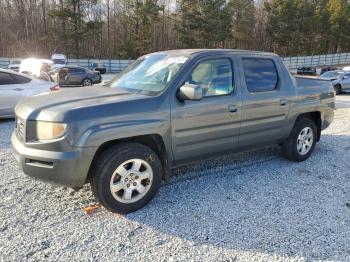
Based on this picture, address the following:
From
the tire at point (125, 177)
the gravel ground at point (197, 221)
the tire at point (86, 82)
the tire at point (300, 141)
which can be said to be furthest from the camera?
the tire at point (86, 82)

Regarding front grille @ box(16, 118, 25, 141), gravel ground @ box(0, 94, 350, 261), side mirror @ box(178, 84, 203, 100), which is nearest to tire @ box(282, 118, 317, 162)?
gravel ground @ box(0, 94, 350, 261)

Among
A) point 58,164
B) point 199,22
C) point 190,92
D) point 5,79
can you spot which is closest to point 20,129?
point 58,164

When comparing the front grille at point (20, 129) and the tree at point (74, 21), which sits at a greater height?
the tree at point (74, 21)

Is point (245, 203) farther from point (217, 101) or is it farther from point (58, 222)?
point (58, 222)

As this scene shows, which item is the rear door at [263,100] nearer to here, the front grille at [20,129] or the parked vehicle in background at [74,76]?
the front grille at [20,129]

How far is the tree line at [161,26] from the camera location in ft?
138

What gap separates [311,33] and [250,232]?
193 feet

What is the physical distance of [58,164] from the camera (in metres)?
3.29

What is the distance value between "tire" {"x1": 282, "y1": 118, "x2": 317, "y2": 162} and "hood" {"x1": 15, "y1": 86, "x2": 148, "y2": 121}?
2855 mm

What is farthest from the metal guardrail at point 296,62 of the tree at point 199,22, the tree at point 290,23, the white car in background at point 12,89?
the white car in background at point 12,89

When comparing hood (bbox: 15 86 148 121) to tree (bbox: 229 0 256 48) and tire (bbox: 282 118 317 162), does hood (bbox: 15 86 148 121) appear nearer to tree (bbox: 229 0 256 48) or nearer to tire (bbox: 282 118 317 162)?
tire (bbox: 282 118 317 162)

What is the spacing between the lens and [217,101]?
4184mm

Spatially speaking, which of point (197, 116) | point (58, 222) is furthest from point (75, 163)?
point (197, 116)

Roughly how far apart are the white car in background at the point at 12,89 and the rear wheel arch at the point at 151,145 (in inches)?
226
